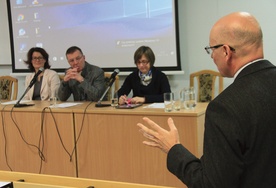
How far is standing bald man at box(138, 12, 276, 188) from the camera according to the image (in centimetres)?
91

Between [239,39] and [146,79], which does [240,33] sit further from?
[146,79]

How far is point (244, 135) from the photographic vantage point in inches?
35.6

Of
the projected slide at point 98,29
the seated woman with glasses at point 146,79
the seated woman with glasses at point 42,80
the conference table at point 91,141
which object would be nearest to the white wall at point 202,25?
the projected slide at point 98,29

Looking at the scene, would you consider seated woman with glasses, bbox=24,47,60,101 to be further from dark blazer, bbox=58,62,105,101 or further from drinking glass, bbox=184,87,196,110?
drinking glass, bbox=184,87,196,110

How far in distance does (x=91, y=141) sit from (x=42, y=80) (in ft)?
4.14

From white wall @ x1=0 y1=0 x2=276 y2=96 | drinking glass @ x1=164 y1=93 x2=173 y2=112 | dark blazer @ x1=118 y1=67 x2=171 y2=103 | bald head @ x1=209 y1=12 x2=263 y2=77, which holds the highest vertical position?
white wall @ x1=0 y1=0 x2=276 y2=96

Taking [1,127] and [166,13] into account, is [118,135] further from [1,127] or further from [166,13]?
[166,13]

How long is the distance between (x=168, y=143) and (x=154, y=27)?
11.1 ft

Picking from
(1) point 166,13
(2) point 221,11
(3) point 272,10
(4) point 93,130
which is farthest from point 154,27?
(4) point 93,130

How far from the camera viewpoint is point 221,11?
4.22m

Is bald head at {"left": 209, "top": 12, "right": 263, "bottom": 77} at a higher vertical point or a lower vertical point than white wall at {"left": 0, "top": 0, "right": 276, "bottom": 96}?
lower

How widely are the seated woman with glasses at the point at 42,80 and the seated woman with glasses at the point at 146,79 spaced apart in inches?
29.8

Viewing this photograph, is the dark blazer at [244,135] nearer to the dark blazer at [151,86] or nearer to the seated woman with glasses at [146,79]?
the seated woman with glasses at [146,79]

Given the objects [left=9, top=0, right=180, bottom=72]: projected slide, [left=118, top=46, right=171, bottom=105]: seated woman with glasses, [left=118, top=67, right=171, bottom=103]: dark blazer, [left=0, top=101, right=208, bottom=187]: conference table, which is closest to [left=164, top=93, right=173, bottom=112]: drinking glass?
[left=0, top=101, right=208, bottom=187]: conference table
